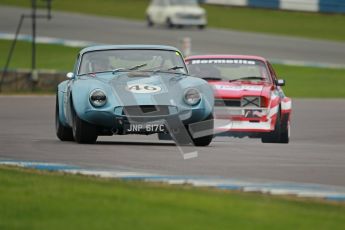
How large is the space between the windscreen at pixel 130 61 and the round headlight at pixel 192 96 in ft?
3.76

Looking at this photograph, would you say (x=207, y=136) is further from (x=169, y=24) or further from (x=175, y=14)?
(x=169, y=24)

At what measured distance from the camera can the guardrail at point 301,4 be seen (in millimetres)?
46312

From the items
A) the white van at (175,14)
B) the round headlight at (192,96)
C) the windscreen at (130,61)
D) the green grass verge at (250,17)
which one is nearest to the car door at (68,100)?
the windscreen at (130,61)

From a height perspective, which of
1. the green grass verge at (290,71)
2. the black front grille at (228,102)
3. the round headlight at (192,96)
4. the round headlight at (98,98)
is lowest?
the green grass verge at (290,71)

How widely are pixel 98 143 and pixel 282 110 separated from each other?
12.2 feet

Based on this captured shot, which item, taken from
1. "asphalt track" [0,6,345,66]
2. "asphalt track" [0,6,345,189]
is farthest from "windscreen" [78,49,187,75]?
"asphalt track" [0,6,345,66]

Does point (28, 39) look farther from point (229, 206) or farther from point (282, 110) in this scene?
point (229, 206)

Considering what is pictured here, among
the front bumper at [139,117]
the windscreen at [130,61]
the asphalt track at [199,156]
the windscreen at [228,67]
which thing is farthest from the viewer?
the windscreen at [228,67]

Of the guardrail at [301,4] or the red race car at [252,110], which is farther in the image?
the guardrail at [301,4]

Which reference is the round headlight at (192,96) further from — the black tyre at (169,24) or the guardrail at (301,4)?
the guardrail at (301,4)

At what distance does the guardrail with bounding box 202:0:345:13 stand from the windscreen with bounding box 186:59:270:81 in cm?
2847

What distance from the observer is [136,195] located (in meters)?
9.30

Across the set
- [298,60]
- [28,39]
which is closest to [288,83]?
[298,60]

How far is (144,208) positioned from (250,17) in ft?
129
